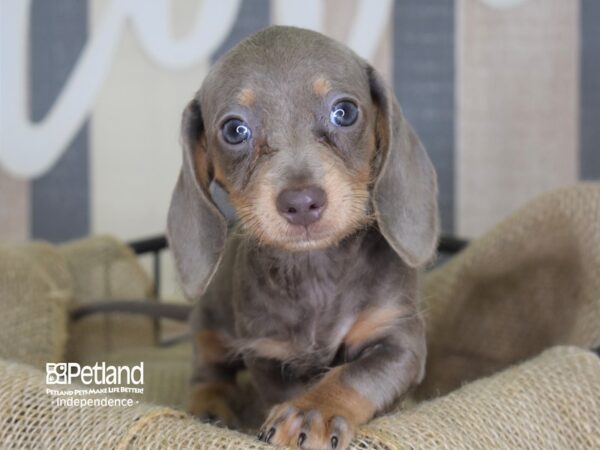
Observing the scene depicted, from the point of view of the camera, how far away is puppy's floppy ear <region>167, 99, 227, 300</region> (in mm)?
1734

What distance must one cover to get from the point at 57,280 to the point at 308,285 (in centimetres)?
105

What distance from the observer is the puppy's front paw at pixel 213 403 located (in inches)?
76.0

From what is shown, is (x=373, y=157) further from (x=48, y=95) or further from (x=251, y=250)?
(x=48, y=95)

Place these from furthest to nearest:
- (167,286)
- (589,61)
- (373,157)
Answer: (167,286) < (589,61) < (373,157)

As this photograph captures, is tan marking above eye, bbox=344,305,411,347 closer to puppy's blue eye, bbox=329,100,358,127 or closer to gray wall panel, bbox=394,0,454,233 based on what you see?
puppy's blue eye, bbox=329,100,358,127

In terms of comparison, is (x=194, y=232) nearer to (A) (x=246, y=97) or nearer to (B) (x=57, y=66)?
(A) (x=246, y=97)

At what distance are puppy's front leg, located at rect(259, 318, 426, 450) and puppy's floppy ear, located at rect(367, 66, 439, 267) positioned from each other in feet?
0.53

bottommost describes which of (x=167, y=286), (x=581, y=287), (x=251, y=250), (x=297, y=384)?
(x=167, y=286)

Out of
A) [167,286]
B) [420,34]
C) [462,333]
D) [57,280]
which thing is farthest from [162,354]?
[420,34]

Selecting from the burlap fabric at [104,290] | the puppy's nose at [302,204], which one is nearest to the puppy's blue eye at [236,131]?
the puppy's nose at [302,204]

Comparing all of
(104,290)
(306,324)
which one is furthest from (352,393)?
(104,290)

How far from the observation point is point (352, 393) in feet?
4.94

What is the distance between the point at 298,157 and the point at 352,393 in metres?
0.44

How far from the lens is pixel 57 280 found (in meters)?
2.51
